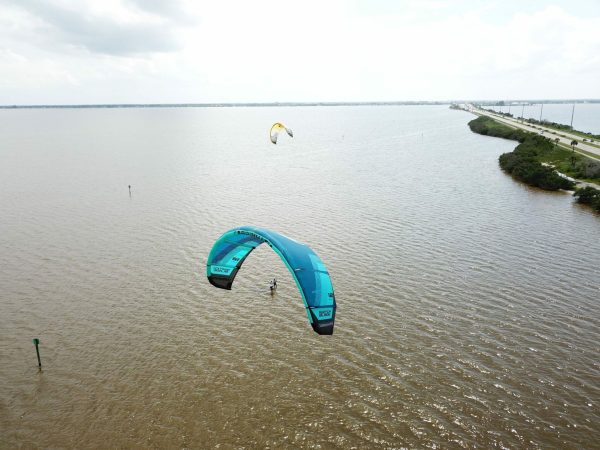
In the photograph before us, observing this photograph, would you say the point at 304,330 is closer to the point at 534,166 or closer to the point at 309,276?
the point at 309,276

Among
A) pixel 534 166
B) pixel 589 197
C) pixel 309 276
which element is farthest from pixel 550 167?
pixel 309 276

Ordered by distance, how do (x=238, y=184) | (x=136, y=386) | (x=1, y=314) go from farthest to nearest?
(x=238, y=184) → (x=1, y=314) → (x=136, y=386)

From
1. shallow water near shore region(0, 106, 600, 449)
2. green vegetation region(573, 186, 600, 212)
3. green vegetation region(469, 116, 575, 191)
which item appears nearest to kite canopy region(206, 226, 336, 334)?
shallow water near shore region(0, 106, 600, 449)

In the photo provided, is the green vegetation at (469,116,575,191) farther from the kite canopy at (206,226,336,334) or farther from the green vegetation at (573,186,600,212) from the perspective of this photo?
the kite canopy at (206,226,336,334)

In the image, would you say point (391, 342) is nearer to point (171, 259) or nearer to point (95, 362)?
point (95, 362)

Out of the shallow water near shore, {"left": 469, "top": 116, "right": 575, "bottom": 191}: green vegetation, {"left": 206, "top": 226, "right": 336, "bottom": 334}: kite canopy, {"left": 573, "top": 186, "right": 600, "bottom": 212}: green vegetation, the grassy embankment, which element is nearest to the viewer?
{"left": 206, "top": 226, "right": 336, "bottom": 334}: kite canopy

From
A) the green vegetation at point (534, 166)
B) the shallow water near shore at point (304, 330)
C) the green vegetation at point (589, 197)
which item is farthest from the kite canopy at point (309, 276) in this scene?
the green vegetation at point (534, 166)

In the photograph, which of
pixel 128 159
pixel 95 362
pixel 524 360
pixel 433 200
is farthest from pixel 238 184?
pixel 524 360
